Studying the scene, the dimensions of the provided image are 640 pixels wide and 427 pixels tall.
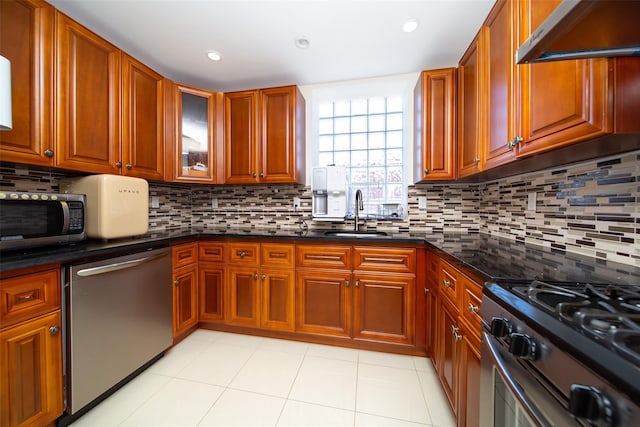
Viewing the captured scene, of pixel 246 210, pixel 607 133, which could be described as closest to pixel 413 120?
pixel 607 133

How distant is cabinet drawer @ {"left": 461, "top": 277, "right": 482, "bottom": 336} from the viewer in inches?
37.9

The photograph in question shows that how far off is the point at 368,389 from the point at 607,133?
1.65m

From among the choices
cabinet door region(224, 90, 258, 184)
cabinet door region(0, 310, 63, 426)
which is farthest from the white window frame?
cabinet door region(0, 310, 63, 426)

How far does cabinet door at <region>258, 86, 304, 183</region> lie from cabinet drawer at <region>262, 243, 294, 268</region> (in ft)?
2.16

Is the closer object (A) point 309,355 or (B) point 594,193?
(B) point 594,193

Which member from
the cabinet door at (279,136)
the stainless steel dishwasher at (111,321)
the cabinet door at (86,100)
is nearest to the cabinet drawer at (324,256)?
the cabinet door at (279,136)

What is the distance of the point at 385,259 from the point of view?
1791 mm

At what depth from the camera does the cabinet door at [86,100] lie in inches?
55.9

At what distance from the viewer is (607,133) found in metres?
0.73

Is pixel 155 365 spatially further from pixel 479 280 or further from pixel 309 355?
pixel 479 280

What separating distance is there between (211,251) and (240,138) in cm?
111

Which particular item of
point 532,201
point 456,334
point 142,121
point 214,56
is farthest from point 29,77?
point 532,201

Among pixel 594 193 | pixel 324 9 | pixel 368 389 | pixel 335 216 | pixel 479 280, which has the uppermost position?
pixel 324 9

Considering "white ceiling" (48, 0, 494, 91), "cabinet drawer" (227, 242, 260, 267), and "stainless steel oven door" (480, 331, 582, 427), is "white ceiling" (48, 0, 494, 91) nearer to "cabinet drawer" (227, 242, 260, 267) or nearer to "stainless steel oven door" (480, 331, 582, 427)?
"cabinet drawer" (227, 242, 260, 267)
